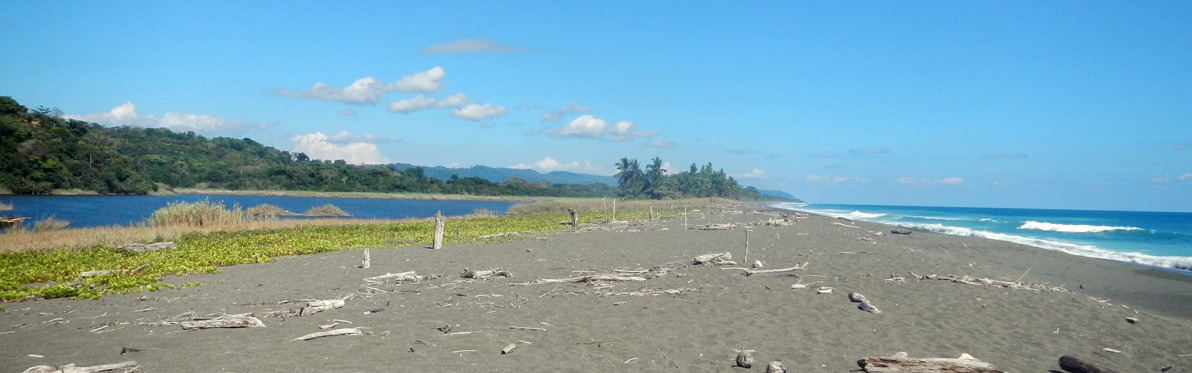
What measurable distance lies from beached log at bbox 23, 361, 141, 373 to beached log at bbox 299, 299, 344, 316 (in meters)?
2.61

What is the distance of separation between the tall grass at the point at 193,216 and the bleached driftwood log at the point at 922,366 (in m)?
25.5

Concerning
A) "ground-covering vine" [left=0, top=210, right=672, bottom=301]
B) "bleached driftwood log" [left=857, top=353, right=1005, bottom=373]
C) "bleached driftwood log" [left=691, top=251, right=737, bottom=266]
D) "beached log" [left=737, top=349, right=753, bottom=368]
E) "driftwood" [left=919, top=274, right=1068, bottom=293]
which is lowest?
"ground-covering vine" [left=0, top=210, right=672, bottom=301]

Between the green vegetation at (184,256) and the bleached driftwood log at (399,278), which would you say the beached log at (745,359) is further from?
the green vegetation at (184,256)

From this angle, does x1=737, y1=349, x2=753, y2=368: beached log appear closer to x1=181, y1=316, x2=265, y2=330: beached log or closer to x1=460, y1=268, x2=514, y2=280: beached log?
x1=181, y1=316, x2=265, y2=330: beached log

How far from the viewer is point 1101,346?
8.41 m

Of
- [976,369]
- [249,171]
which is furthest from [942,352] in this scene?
A: [249,171]

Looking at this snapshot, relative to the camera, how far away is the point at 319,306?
9.02m

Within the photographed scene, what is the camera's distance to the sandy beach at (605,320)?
22.4 ft

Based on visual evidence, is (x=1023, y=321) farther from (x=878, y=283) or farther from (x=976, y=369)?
(x=976, y=369)

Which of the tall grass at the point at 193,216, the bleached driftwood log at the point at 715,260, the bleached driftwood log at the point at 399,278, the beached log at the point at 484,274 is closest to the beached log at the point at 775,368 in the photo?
the beached log at the point at 484,274

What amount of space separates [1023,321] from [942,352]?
10.2ft

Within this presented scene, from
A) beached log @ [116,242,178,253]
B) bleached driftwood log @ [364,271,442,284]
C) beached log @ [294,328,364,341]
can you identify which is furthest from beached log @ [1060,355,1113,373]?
beached log @ [116,242,178,253]

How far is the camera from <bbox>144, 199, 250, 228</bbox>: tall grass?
79.1 ft

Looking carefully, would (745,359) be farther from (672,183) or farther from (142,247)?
(672,183)
